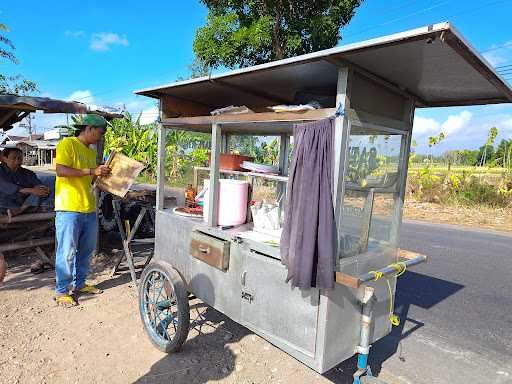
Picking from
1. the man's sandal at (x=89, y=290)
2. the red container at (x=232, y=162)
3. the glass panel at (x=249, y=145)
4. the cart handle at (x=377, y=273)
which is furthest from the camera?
the man's sandal at (x=89, y=290)

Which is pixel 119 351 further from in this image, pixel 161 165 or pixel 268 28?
pixel 268 28

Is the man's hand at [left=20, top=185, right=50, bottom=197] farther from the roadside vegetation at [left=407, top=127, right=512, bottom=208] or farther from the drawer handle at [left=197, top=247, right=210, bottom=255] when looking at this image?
the roadside vegetation at [left=407, top=127, right=512, bottom=208]

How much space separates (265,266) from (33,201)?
14.0 ft

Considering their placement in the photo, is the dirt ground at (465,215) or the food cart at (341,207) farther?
the dirt ground at (465,215)

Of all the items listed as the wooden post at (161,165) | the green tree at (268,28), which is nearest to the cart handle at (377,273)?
the wooden post at (161,165)

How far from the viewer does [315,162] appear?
2057 mm

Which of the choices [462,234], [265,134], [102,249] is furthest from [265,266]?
[462,234]

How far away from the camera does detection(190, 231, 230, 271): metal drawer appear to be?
8.76 feet

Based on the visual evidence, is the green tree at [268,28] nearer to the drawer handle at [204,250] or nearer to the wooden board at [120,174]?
the wooden board at [120,174]

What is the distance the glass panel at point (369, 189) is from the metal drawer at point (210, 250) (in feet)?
2.87

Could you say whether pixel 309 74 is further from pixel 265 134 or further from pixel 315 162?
pixel 265 134

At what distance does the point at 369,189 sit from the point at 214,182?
123 cm

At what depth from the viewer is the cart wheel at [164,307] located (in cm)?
281

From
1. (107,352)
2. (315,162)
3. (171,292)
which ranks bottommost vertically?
(107,352)
